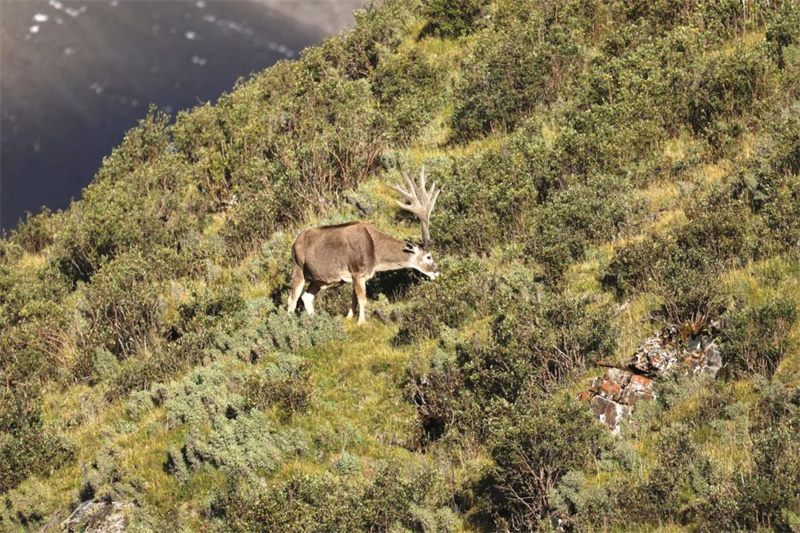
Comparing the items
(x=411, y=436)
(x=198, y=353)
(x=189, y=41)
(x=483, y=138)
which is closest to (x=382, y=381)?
(x=411, y=436)

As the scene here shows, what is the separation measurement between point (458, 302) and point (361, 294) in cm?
258

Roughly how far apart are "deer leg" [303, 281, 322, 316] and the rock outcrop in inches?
297

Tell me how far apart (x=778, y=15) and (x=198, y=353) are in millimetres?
14273

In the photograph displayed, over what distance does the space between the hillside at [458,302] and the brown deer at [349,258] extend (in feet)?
1.49

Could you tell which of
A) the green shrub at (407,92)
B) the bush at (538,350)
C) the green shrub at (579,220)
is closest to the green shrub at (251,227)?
the green shrub at (407,92)

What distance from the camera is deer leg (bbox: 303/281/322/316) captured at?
2161 cm

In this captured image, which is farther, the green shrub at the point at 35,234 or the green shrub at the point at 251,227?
the green shrub at the point at 35,234

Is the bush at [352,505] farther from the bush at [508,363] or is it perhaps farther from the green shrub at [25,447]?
the green shrub at [25,447]

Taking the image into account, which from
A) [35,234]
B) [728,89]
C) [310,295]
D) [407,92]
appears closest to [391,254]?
[310,295]

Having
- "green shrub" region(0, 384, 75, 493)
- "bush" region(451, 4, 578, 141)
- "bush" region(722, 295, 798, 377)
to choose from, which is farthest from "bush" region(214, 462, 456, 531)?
"bush" region(451, 4, 578, 141)

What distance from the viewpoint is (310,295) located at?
21891 millimetres

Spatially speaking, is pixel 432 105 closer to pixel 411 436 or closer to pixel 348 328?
pixel 348 328

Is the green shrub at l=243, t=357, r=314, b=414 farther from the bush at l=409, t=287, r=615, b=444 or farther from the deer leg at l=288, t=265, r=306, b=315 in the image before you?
the deer leg at l=288, t=265, r=306, b=315

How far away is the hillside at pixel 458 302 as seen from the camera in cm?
1378
